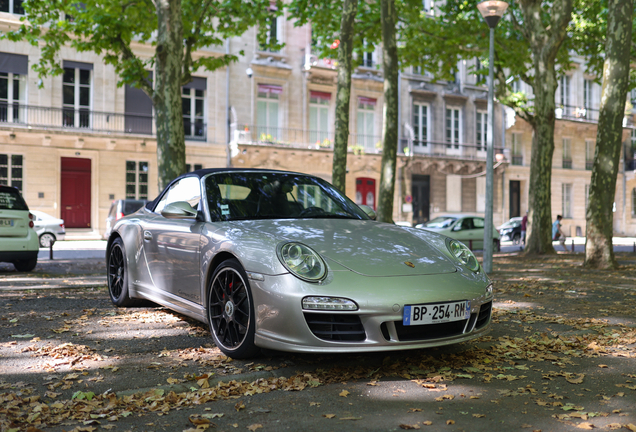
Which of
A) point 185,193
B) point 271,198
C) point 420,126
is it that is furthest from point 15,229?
point 420,126

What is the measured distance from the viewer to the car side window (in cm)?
529

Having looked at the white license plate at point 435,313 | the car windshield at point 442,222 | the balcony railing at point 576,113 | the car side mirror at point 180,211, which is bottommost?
the white license plate at point 435,313

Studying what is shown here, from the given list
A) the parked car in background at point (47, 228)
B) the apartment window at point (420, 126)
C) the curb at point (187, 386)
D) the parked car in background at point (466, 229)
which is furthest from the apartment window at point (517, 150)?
the curb at point (187, 386)

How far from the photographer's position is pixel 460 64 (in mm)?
37062

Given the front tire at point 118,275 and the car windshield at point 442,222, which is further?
the car windshield at point 442,222

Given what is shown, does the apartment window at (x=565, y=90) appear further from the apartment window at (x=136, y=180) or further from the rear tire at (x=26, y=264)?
the rear tire at (x=26, y=264)

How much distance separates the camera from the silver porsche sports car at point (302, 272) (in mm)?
3785

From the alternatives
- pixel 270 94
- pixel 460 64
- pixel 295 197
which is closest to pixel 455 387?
pixel 295 197

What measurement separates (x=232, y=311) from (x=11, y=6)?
85.0 ft

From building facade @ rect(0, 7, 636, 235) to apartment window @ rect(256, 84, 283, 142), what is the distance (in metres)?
0.06

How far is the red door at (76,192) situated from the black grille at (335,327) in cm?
2477

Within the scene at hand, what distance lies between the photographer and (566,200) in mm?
40906

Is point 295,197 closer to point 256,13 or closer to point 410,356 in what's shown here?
point 410,356

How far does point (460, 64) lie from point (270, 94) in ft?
42.5
